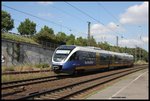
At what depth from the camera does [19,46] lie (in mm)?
51500

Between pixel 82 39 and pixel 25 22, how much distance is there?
63.0 ft

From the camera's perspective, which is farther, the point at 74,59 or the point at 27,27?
the point at 27,27

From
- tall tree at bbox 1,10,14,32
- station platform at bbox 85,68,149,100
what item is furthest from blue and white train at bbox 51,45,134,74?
tall tree at bbox 1,10,14,32

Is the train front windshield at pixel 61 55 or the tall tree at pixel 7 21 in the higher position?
the tall tree at pixel 7 21

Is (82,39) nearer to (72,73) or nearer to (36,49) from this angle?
(36,49)

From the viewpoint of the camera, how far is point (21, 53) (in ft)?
171

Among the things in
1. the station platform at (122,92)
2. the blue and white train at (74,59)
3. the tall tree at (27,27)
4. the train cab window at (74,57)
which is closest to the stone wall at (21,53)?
the blue and white train at (74,59)

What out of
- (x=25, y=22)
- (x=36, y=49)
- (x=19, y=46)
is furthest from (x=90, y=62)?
(x=25, y=22)

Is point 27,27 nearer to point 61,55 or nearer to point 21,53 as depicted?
point 21,53

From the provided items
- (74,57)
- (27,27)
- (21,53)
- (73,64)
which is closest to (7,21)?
(27,27)

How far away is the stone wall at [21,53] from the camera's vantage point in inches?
1887

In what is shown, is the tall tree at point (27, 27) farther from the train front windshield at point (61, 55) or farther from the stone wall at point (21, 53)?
the train front windshield at point (61, 55)

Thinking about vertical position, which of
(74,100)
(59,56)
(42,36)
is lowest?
(74,100)

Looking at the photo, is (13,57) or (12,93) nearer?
(12,93)
